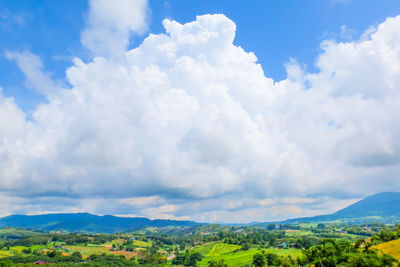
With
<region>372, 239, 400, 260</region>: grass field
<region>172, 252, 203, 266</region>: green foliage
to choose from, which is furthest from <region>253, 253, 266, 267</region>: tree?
<region>372, 239, 400, 260</region>: grass field

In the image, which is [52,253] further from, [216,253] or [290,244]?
[290,244]

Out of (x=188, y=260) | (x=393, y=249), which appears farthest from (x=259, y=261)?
(x=393, y=249)

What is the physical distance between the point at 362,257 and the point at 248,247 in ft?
489

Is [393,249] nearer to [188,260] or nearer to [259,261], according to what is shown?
[259,261]

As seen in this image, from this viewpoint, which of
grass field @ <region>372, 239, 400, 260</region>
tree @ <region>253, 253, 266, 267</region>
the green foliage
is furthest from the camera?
the green foliage

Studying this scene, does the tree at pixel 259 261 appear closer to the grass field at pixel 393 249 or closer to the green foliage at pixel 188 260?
the green foliage at pixel 188 260

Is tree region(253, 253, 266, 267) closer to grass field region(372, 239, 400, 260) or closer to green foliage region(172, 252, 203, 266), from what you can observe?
green foliage region(172, 252, 203, 266)

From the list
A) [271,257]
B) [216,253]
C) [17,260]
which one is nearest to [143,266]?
[216,253]

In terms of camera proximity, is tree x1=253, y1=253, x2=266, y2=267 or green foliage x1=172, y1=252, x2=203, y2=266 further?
green foliage x1=172, y1=252, x2=203, y2=266

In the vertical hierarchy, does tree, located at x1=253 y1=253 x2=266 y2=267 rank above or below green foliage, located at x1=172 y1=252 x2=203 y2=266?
above

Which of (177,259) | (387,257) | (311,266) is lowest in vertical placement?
(177,259)

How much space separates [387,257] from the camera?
60719mm

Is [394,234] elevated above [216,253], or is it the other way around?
[394,234]

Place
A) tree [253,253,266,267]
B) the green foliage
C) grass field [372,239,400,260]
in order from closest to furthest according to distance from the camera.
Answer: grass field [372,239,400,260] → tree [253,253,266,267] → the green foliage
